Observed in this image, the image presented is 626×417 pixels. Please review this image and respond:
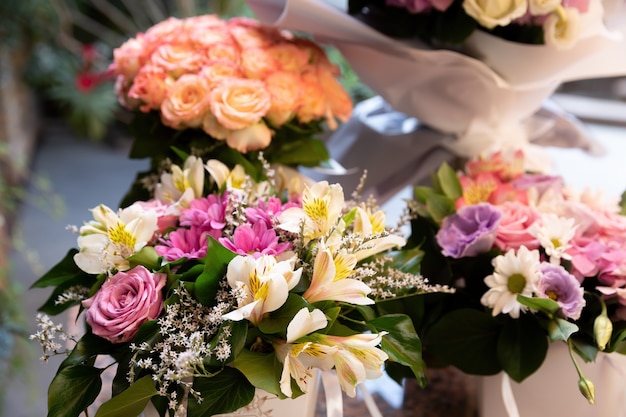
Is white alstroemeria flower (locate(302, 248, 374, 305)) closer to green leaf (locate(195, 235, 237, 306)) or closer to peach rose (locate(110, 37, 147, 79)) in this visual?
green leaf (locate(195, 235, 237, 306))

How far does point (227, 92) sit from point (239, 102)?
0.02 meters

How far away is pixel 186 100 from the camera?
675 millimetres

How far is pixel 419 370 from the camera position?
51 centimetres

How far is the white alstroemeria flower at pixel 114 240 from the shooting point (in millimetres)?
511

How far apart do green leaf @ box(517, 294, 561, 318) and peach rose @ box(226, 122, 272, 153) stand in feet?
0.99

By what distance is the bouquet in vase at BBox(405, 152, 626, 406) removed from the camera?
1.78 feet

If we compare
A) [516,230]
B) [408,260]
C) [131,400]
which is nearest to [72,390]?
[131,400]

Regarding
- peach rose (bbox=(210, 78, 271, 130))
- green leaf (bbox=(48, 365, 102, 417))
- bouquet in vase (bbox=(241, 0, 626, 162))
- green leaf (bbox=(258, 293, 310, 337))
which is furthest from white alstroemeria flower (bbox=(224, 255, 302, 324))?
bouquet in vase (bbox=(241, 0, 626, 162))

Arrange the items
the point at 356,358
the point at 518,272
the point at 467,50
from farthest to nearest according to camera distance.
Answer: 1. the point at 467,50
2. the point at 518,272
3. the point at 356,358

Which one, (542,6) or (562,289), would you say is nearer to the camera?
(562,289)

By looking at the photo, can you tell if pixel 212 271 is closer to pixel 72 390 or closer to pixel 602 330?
pixel 72 390

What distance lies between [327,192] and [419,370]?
157mm

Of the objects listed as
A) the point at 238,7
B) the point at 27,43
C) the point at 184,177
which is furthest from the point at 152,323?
the point at 27,43

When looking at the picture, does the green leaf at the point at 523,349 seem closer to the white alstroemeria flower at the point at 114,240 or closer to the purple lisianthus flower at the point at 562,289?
the purple lisianthus flower at the point at 562,289
